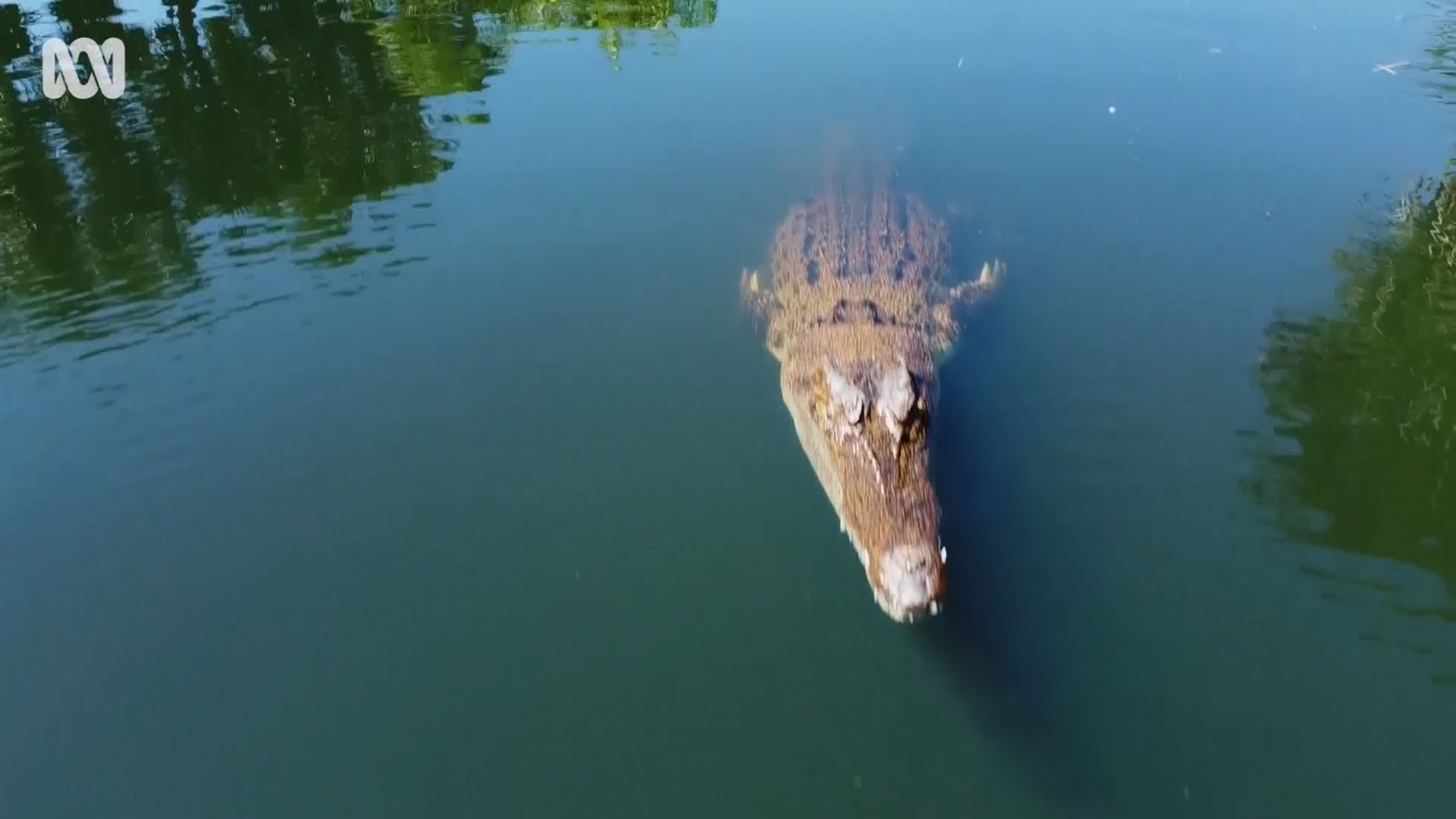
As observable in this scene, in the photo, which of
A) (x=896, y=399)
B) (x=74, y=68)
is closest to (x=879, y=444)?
(x=896, y=399)

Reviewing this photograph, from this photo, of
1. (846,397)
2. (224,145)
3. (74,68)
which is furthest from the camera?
(74,68)

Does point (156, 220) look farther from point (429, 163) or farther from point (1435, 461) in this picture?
point (1435, 461)

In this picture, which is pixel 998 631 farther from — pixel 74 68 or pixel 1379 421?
pixel 74 68

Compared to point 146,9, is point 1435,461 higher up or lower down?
lower down

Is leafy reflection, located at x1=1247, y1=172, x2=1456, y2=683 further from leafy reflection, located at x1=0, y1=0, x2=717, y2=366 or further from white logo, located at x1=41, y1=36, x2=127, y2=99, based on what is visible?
white logo, located at x1=41, y1=36, x2=127, y2=99

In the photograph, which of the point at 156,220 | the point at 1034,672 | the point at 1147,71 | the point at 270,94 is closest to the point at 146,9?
the point at 270,94

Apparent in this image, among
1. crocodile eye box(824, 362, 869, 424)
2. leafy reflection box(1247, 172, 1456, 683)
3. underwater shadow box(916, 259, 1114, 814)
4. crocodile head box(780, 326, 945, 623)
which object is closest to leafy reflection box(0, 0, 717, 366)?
crocodile head box(780, 326, 945, 623)

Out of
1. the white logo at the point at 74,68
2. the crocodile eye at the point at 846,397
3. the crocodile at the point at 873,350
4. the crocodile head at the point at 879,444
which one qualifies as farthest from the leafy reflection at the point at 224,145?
the crocodile eye at the point at 846,397
